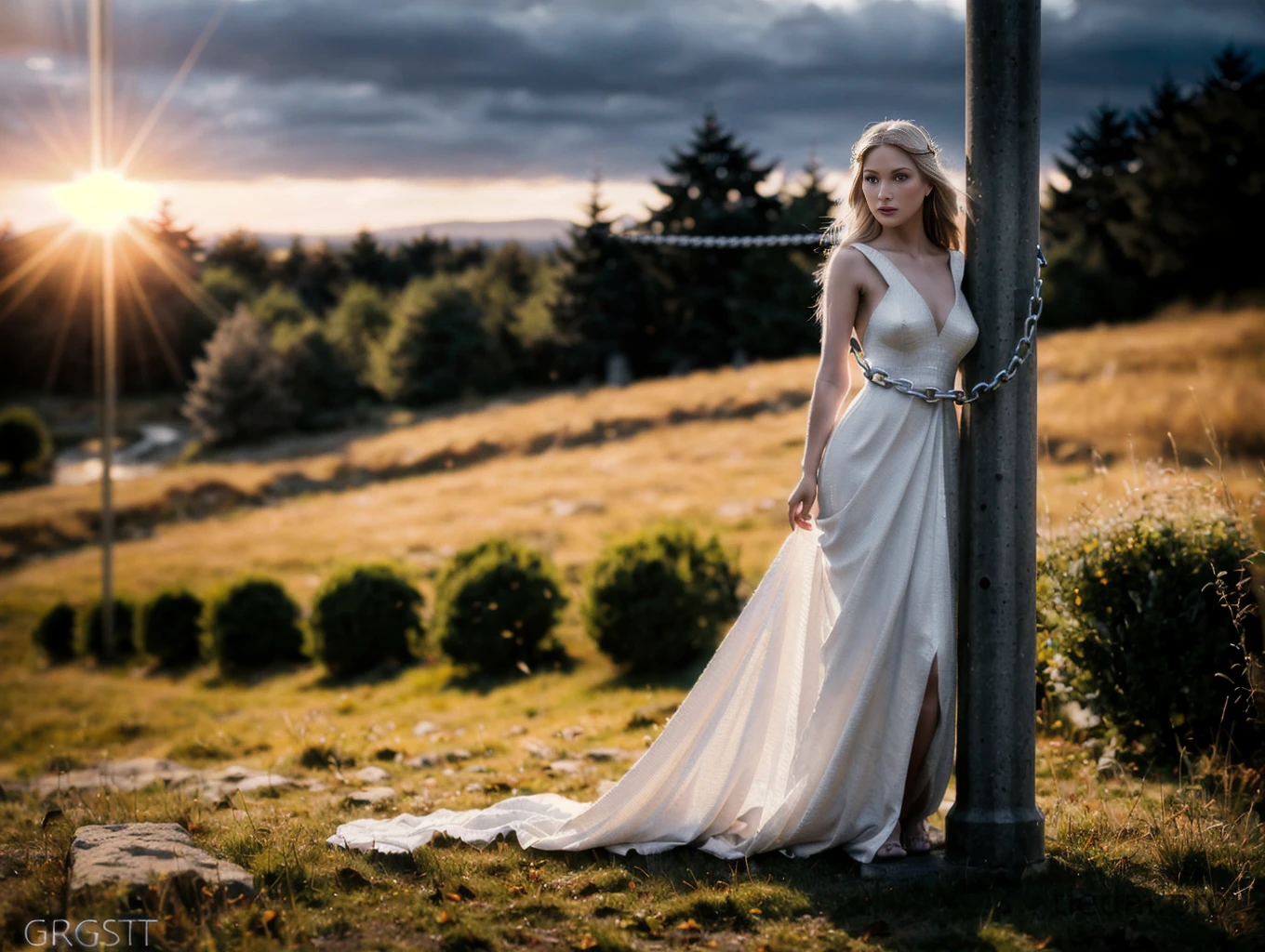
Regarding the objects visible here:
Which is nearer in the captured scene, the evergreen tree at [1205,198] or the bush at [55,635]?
the bush at [55,635]

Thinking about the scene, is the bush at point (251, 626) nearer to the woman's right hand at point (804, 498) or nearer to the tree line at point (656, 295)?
the woman's right hand at point (804, 498)

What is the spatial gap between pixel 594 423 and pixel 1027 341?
23290mm

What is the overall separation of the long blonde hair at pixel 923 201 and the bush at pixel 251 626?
10.1 meters

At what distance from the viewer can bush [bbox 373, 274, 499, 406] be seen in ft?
162

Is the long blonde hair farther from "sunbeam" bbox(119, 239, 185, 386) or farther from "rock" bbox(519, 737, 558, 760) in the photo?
"sunbeam" bbox(119, 239, 185, 386)

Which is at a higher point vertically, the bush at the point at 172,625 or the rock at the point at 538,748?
the rock at the point at 538,748

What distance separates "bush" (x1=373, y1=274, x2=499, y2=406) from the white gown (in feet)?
151

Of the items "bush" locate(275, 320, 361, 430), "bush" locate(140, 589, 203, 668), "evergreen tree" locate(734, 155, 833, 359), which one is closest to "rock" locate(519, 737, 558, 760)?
"bush" locate(140, 589, 203, 668)

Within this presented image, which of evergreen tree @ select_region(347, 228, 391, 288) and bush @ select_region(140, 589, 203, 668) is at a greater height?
evergreen tree @ select_region(347, 228, 391, 288)

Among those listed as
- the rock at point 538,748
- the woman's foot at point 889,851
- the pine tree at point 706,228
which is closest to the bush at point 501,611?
the rock at point 538,748

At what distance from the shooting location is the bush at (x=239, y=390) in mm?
46812

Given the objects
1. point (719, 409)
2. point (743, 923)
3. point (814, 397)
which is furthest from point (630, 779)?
point (719, 409)

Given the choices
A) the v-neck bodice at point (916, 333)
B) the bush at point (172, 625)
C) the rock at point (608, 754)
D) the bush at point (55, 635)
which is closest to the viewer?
the v-neck bodice at point (916, 333)

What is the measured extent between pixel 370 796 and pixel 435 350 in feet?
150
